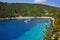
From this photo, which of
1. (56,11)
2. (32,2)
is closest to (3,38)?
(32,2)

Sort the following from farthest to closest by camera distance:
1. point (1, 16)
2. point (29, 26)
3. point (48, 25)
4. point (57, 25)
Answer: point (29, 26)
point (1, 16)
point (48, 25)
point (57, 25)

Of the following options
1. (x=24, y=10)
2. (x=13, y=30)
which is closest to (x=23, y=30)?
(x=13, y=30)

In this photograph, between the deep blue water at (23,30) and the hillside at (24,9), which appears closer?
the hillside at (24,9)

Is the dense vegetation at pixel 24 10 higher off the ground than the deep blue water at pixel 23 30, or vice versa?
the dense vegetation at pixel 24 10

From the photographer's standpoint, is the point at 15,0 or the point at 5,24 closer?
the point at 15,0

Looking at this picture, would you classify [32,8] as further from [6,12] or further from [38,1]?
[6,12]

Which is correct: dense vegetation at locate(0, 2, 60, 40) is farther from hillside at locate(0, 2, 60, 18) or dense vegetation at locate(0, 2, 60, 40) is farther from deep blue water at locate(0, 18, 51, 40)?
deep blue water at locate(0, 18, 51, 40)

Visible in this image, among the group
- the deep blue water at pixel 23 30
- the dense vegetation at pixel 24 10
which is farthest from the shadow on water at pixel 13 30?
the dense vegetation at pixel 24 10

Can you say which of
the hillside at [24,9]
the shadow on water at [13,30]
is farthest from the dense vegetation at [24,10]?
the shadow on water at [13,30]

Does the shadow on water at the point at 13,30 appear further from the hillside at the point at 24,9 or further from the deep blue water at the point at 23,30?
the hillside at the point at 24,9
